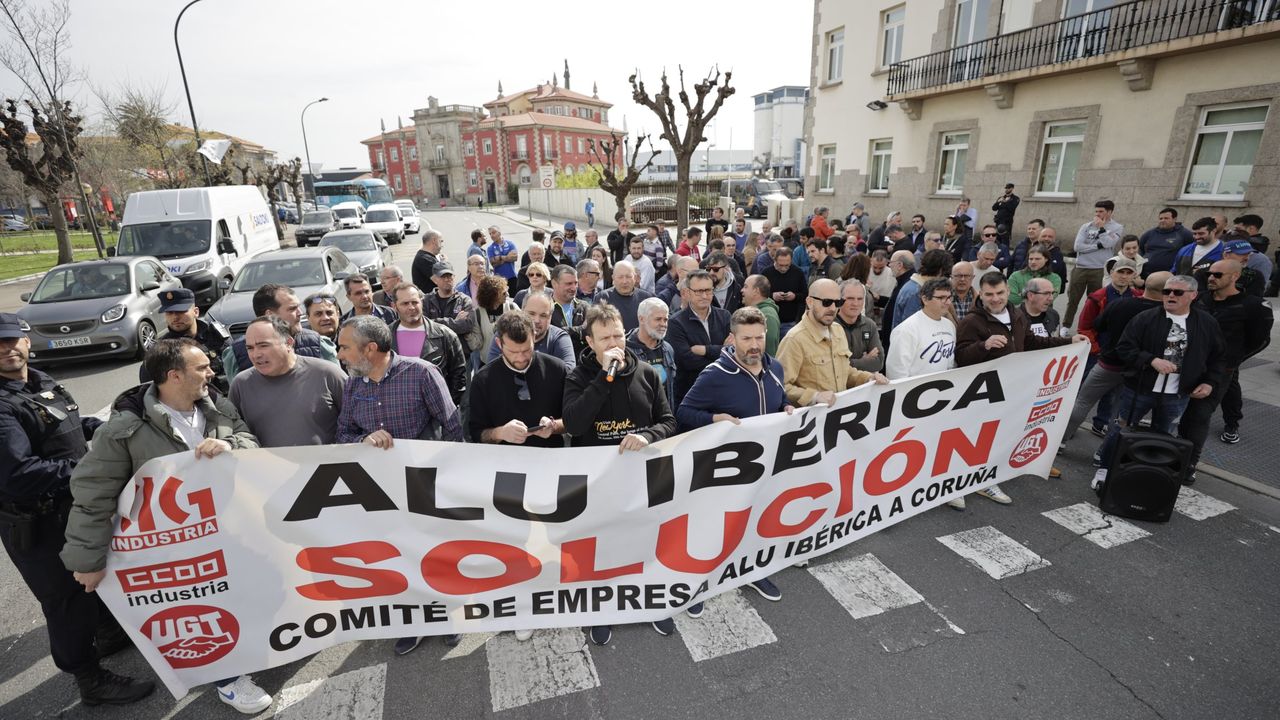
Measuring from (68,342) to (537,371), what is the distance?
988cm

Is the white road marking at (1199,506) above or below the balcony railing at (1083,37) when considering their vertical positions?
below

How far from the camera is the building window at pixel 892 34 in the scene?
18156 mm

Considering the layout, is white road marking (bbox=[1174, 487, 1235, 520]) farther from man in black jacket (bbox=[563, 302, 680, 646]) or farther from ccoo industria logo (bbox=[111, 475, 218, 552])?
ccoo industria logo (bbox=[111, 475, 218, 552])

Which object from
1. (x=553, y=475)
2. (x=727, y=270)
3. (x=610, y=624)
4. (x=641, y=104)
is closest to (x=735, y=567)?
(x=610, y=624)

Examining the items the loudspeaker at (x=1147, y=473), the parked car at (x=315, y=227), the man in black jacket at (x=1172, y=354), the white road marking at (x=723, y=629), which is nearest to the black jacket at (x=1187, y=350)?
the man in black jacket at (x=1172, y=354)

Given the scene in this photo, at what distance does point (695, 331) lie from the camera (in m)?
4.97

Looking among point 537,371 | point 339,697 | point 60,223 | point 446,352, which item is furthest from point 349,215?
point 339,697

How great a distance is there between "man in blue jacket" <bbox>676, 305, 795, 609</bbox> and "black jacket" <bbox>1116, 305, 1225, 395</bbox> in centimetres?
336

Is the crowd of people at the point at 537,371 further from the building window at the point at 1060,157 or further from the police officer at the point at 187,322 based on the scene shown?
the building window at the point at 1060,157

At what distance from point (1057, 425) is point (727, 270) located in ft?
12.0

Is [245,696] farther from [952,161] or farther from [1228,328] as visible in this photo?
[952,161]

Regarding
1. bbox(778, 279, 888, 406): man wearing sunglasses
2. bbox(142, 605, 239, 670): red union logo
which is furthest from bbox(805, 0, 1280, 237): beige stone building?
bbox(142, 605, 239, 670): red union logo

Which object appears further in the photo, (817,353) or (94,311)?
(94,311)

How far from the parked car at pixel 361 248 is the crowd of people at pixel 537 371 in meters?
9.55
